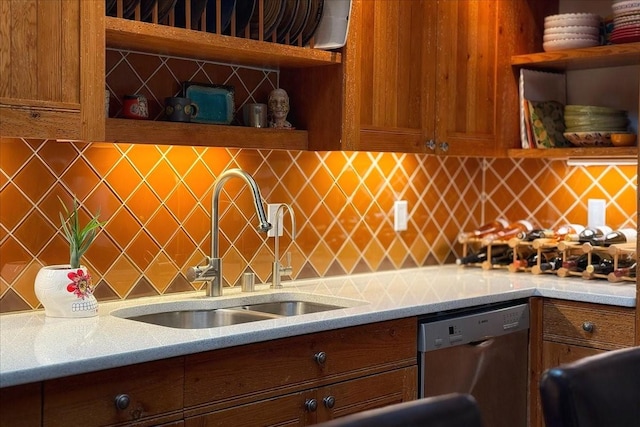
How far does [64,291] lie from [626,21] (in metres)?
2.28

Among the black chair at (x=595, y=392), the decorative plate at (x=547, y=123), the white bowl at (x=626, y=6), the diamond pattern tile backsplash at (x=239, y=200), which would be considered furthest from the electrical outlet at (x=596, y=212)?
the black chair at (x=595, y=392)

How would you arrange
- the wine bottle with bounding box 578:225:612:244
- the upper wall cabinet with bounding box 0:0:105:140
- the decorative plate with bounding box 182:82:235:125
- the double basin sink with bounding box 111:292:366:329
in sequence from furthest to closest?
the wine bottle with bounding box 578:225:612:244
the decorative plate with bounding box 182:82:235:125
the double basin sink with bounding box 111:292:366:329
the upper wall cabinet with bounding box 0:0:105:140

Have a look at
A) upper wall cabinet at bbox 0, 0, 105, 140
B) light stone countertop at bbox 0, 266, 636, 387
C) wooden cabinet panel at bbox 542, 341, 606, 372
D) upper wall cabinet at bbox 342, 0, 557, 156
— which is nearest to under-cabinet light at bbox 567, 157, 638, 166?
upper wall cabinet at bbox 342, 0, 557, 156

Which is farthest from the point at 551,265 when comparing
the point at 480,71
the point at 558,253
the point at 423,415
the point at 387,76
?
the point at 423,415

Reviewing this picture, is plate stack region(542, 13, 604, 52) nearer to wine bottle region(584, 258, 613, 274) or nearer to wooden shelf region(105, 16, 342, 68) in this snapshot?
wine bottle region(584, 258, 613, 274)

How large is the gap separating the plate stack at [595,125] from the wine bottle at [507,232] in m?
0.40

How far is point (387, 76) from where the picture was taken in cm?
321

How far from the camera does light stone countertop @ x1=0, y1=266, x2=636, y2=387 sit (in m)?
2.04

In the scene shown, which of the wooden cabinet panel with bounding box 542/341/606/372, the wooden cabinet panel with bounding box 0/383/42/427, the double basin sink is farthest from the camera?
the wooden cabinet panel with bounding box 542/341/606/372

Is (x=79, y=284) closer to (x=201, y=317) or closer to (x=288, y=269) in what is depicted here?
(x=201, y=317)

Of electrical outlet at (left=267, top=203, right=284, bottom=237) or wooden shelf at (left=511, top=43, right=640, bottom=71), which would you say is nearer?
electrical outlet at (left=267, top=203, right=284, bottom=237)

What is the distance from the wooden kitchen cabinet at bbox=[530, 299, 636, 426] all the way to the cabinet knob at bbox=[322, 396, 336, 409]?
39.7 inches

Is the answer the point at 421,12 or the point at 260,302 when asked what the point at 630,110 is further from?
the point at 260,302

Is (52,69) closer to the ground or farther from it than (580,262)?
farther from it
